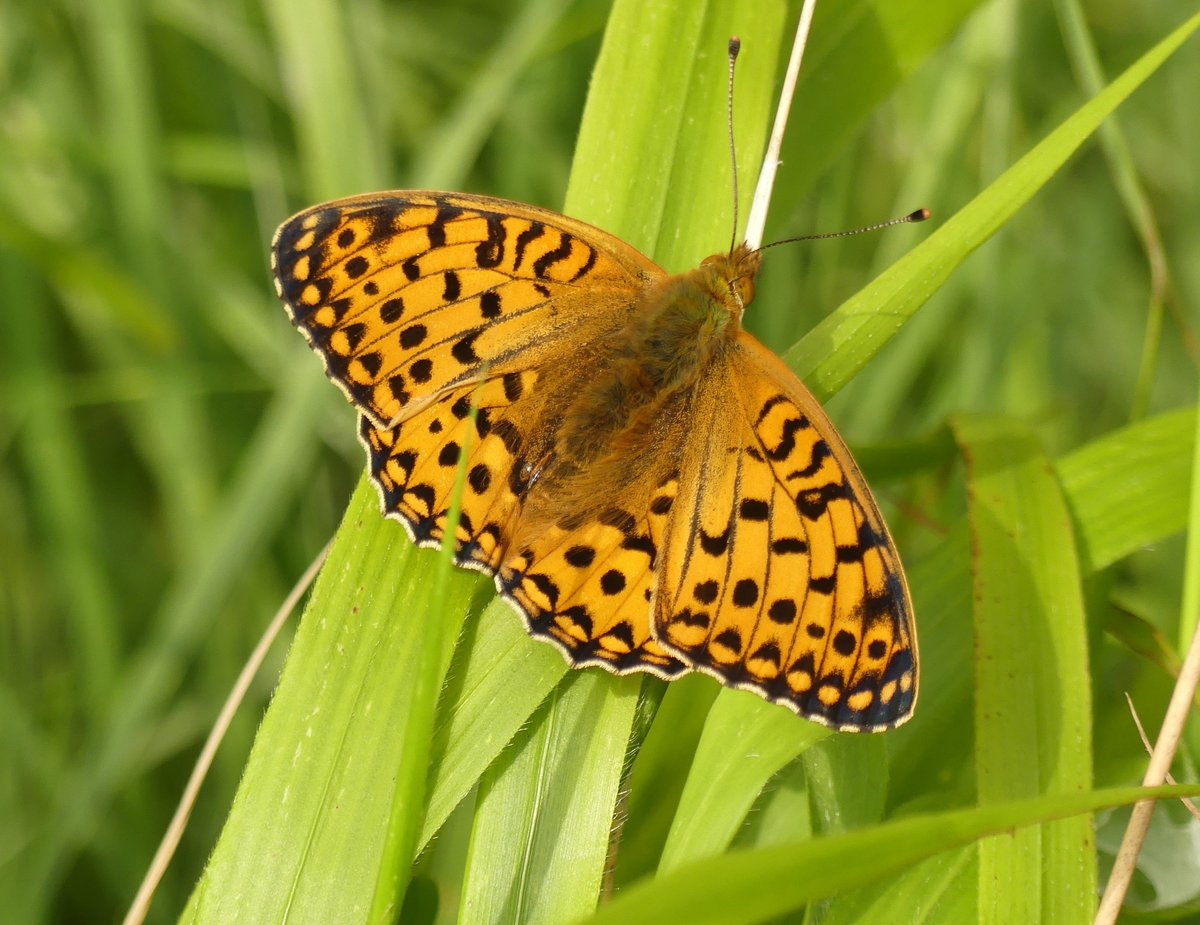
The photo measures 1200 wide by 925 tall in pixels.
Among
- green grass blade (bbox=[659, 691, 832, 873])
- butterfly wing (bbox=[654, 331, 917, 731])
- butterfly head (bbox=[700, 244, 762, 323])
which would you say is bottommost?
green grass blade (bbox=[659, 691, 832, 873])

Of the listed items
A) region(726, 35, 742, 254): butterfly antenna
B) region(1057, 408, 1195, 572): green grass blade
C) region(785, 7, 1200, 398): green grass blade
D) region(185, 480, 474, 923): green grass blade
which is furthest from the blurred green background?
region(185, 480, 474, 923): green grass blade

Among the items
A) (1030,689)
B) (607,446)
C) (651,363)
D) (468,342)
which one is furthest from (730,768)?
(468,342)

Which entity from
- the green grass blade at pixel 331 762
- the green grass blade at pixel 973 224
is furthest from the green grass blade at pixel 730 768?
the green grass blade at pixel 973 224

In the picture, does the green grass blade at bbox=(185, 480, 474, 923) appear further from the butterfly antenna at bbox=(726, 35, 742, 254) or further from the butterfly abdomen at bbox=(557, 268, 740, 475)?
the butterfly antenna at bbox=(726, 35, 742, 254)

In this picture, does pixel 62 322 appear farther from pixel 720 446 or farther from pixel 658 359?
pixel 720 446

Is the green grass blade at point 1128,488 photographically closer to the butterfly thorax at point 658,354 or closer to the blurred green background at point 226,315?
the blurred green background at point 226,315

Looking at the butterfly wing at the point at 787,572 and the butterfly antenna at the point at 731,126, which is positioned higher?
the butterfly antenna at the point at 731,126

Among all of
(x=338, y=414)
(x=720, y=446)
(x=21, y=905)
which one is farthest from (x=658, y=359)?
(x=21, y=905)
